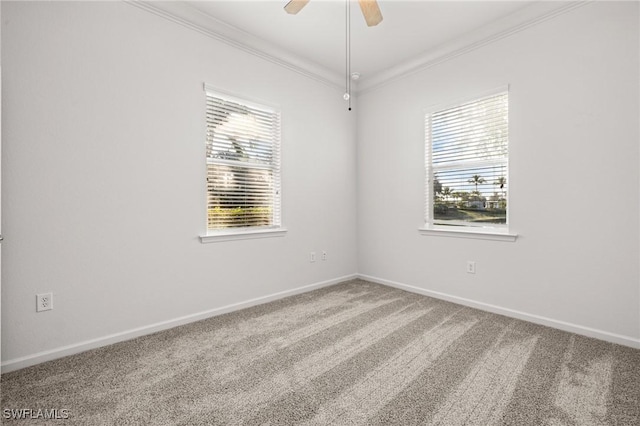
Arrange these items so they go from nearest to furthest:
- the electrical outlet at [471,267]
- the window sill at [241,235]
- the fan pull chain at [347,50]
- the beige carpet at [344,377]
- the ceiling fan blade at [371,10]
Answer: the beige carpet at [344,377], the ceiling fan blade at [371,10], the fan pull chain at [347,50], the window sill at [241,235], the electrical outlet at [471,267]

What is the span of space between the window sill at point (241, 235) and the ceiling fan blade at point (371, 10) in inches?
84.5

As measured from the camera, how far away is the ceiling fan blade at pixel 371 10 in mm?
1946

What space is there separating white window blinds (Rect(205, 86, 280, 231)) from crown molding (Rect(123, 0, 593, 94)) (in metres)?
0.57

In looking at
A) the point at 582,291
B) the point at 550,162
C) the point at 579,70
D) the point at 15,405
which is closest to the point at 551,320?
the point at 582,291

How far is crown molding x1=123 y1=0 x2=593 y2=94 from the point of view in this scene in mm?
2523

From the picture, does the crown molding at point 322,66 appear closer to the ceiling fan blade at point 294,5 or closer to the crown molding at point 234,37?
the crown molding at point 234,37

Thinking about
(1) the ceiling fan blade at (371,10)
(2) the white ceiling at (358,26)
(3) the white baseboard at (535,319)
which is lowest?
(3) the white baseboard at (535,319)

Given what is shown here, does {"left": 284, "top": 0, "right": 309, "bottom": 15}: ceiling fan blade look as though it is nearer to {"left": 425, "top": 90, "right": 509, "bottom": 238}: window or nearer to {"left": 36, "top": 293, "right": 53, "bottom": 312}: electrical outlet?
{"left": 425, "top": 90, "right": 509, "bottom": 238}: window

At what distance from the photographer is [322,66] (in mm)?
3707

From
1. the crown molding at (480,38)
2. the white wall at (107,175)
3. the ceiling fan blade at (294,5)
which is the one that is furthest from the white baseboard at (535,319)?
the ceiling fan blade at (294,5)

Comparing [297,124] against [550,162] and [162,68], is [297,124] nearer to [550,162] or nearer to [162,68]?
[162,68]

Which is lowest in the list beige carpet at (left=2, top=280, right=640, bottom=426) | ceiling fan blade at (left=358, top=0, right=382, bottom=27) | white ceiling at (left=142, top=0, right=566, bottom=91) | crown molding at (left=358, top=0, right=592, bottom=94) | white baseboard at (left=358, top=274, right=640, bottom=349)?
beige carpet at (left=2, top=280, right=640, bottom=426)

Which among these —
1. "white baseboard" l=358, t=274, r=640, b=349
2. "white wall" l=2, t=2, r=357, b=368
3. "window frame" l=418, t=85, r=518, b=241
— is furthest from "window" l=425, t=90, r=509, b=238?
"white wall" l=2, t=2, r=357, b=368

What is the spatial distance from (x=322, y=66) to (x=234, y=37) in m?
1.16
